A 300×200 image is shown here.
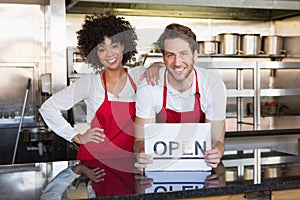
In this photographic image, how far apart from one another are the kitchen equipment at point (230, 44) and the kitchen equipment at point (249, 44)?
0.05m

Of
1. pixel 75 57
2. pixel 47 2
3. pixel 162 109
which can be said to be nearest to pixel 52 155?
pixel 75 57

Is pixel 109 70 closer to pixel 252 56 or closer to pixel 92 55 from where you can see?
pixel 92 55

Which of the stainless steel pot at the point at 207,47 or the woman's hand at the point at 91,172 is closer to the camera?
the woman's hand at the point at 91,172

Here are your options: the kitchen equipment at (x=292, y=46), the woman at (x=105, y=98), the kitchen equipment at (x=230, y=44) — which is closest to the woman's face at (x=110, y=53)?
the woman at (x=105, y=98)

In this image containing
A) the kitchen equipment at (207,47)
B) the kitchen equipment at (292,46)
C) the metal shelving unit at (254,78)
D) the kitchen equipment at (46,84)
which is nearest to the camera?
the kitchen equipment at (46,84)

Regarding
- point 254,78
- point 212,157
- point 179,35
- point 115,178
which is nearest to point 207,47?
point 254,78

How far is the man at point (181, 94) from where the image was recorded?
173 centimetres

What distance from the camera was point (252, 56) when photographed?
4.11 m

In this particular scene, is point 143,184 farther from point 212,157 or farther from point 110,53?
point 110,53

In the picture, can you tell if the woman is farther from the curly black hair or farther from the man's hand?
the man's hand

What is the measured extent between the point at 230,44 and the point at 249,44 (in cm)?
19

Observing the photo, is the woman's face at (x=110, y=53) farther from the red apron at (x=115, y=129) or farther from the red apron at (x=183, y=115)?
the red apron at (x=183, y=115)

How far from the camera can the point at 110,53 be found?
190 centimetres

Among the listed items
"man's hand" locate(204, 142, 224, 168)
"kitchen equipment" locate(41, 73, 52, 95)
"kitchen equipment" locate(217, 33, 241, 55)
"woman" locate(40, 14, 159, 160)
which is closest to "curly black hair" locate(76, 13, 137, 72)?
"woman" locate(40, 14, 159, 160)
